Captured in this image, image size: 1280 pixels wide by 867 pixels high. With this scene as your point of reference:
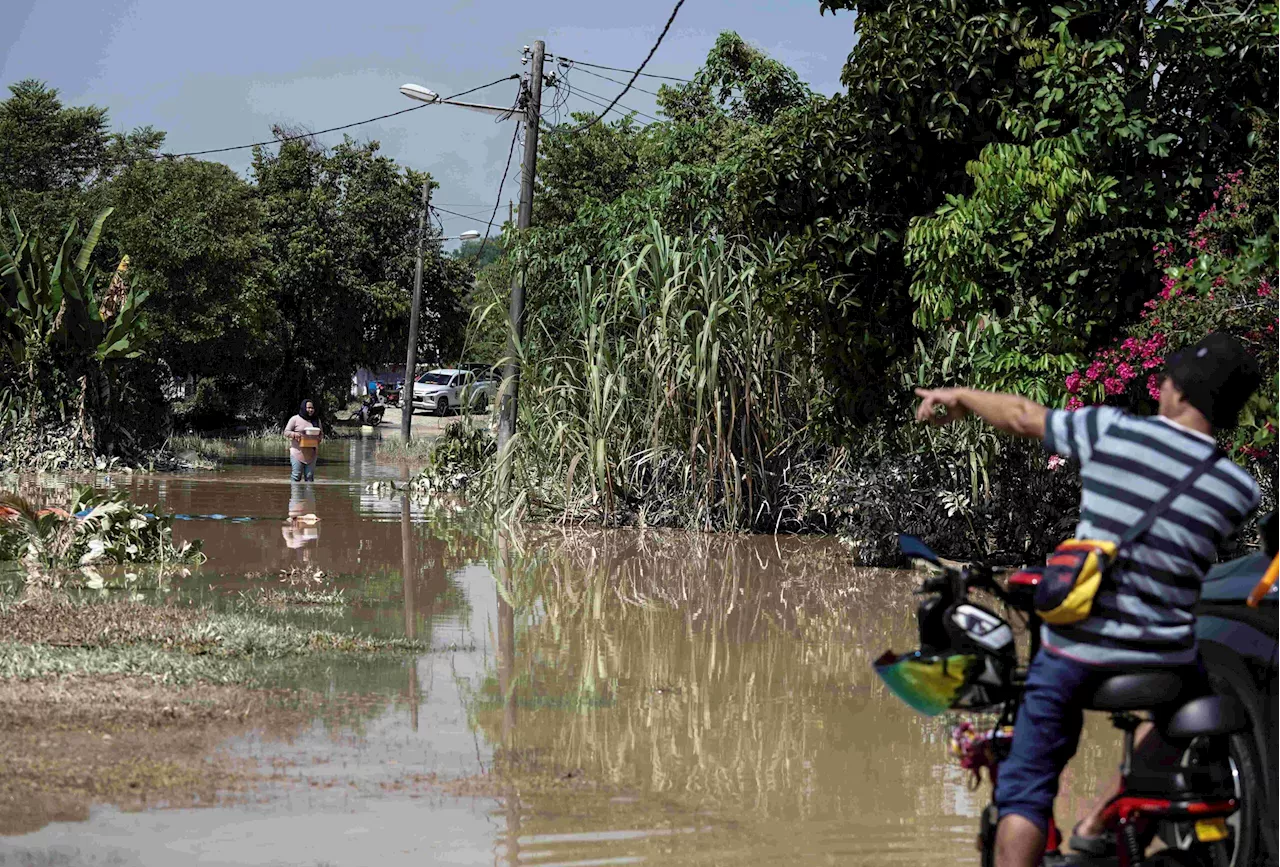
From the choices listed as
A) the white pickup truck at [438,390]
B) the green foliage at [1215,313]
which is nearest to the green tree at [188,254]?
the white pickup truck at [438,390]

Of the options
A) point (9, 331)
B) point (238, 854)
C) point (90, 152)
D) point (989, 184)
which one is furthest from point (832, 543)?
point (90, 152)

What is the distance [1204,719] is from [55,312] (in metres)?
25.5

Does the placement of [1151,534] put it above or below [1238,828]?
above

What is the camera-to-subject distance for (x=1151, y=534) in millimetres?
4070

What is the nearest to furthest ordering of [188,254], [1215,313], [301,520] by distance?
1. [1215,313]
2. [301,520]
3. [188,254]

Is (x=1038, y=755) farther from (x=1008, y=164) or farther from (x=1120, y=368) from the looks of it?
(x=1008, y=164)

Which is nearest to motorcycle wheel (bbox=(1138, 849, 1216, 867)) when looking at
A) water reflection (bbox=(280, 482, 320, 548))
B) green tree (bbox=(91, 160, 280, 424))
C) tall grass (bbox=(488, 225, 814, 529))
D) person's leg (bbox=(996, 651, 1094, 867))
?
person's leg (bbox=(996, 651, 1094, 867))

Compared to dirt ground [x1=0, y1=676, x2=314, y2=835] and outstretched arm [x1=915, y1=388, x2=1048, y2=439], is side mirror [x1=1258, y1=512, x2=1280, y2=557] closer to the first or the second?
outstretched arm [x1=915, y1=388, x2=1048, y2=439]

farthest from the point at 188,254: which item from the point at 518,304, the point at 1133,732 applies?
the point at 1133,732

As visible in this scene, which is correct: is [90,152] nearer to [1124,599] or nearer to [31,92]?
[31,92]

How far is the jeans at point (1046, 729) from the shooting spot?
4.11 meters

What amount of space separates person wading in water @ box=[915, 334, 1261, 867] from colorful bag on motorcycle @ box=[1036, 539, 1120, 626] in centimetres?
6

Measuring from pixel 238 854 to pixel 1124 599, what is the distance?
2.92 metres

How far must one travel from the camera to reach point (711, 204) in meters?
18.2
